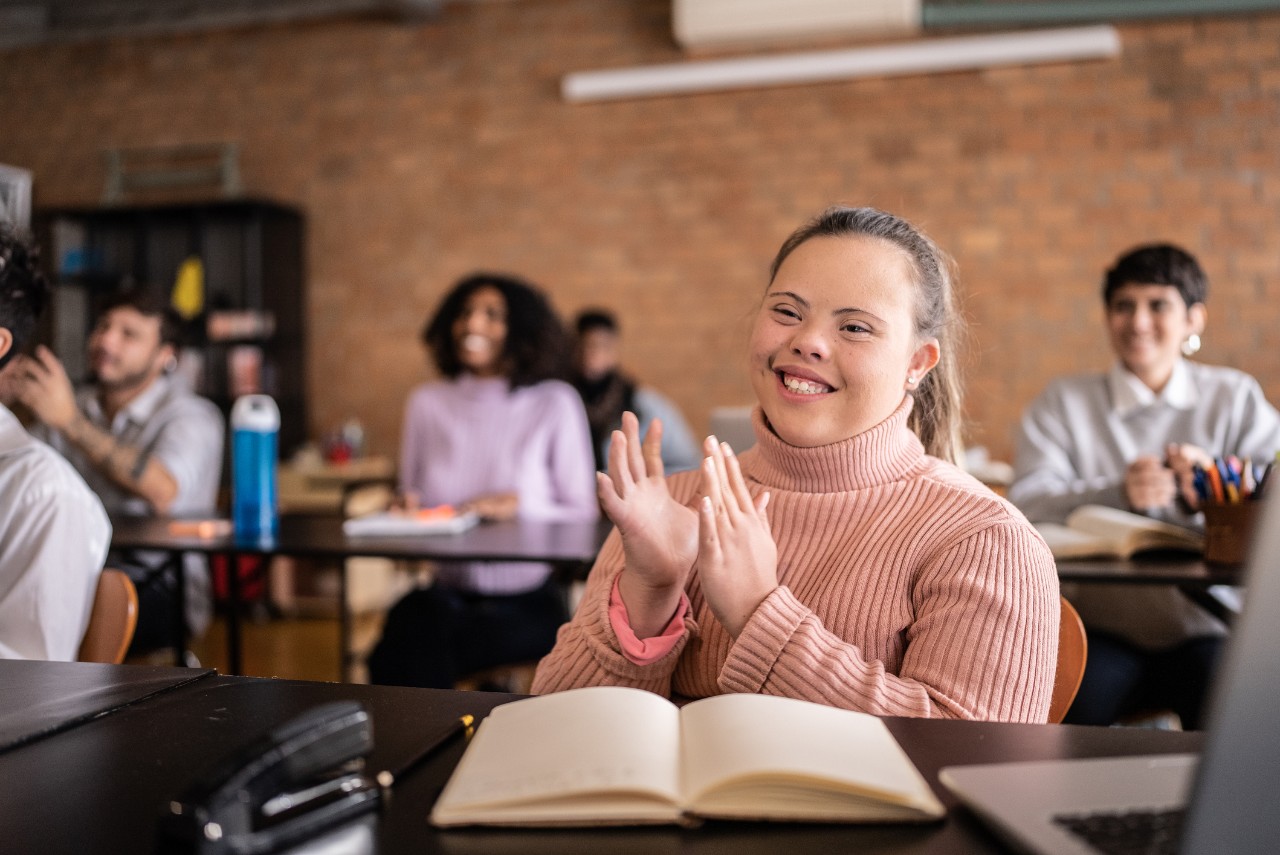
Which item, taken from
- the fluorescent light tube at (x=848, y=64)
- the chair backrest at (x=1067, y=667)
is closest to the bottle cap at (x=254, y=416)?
the chair backrest at (x=1067, y=667)

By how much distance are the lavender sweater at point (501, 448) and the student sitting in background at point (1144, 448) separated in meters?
1.24

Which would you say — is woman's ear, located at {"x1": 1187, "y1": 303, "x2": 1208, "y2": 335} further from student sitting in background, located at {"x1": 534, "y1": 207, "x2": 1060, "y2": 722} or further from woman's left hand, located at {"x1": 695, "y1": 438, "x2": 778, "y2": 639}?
woman's left hand, located at {"x1": 695, "y1": 438, "x2": 778, "y2": 639}

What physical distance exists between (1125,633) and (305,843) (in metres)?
2.09

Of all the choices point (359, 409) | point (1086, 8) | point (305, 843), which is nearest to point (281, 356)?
point (359, 409)

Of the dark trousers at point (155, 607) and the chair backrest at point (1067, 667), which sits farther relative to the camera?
the dark trousers at point (155, 607)

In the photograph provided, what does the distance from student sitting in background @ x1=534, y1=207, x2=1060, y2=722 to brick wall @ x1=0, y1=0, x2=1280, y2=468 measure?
394 cm

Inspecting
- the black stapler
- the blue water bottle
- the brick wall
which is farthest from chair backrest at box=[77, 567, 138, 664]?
the brick wall

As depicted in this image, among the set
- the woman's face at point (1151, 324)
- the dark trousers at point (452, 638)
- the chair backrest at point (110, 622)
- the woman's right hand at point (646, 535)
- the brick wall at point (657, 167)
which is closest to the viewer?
the woman's right hand at point (646, 535)

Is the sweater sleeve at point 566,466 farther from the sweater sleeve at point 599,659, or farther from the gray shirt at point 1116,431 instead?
the sweater sleeve at point 599,659

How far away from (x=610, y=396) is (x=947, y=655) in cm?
375

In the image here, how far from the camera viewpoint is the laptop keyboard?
0.64 metres

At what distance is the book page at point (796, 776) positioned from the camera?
72 cm

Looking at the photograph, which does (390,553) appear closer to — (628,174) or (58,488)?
(58,488)

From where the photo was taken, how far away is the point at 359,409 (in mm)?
6105
